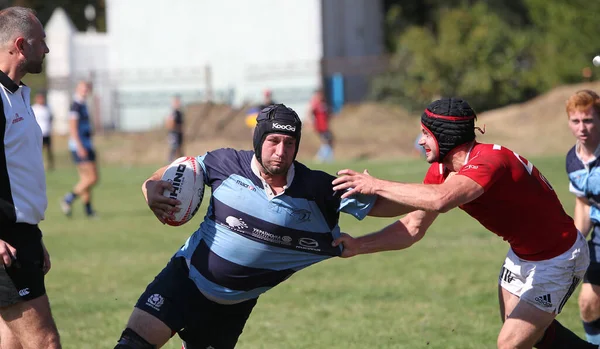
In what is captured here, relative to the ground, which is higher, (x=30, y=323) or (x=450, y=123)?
(x=450, y=123)

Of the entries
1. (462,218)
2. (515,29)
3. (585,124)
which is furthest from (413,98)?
(585,124)

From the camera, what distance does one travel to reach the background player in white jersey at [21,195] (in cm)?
513

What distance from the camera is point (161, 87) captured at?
44.5m

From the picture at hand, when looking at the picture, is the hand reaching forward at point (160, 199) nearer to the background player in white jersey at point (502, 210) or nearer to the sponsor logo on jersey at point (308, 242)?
the sponsor logo on jersey at point (308, 242)

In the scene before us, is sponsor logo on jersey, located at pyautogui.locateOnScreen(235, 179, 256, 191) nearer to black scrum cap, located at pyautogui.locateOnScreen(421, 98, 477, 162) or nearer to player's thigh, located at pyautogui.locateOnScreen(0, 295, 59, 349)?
black scrum cap, located at pyautogui.locateOnScreen(421, 98, 477, 162)

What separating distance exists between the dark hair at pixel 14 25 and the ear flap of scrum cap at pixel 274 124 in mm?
1481

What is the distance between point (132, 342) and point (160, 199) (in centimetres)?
88

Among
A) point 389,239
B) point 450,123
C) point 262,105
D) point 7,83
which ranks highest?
point 7,83

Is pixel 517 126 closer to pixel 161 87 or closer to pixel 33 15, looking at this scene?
pixel 161 87

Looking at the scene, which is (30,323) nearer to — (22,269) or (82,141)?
(22,269)

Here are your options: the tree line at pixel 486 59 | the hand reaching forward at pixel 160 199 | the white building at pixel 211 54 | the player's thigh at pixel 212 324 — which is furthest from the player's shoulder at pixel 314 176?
the tree line at pixel 486 59

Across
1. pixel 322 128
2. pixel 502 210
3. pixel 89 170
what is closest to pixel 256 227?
pixel 502 210

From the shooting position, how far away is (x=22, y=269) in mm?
5172

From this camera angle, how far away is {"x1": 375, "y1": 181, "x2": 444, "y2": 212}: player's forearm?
17.0ft
